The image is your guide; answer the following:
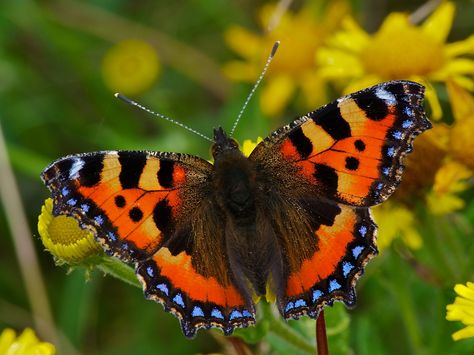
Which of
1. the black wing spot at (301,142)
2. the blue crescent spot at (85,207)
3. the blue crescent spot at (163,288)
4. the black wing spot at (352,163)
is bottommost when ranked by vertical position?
the blue crescent spot at (163,288)

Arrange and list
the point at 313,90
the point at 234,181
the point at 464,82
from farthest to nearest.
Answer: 1. the point at 313,90
2. the point at 464,82
3. the point at 234,181

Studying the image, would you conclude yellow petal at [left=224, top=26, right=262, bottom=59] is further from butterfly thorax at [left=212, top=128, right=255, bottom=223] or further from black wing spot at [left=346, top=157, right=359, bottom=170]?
black wing spot at [left=346, top=157, right=359, bottom=170]

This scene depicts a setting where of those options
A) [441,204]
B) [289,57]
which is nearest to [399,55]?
[441,204]

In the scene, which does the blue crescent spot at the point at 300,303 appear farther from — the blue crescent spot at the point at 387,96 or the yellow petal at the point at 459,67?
the yellow petal at the point at 459,67

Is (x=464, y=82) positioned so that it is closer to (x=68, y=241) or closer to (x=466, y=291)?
(x=466, y=291)

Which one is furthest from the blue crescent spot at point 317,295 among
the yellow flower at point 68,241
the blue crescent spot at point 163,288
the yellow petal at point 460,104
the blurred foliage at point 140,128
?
the yellow petal at point 460,104

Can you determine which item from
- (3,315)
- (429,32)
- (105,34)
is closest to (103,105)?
(105,34)

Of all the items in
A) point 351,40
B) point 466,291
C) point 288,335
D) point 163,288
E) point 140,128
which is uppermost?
point 351,40
